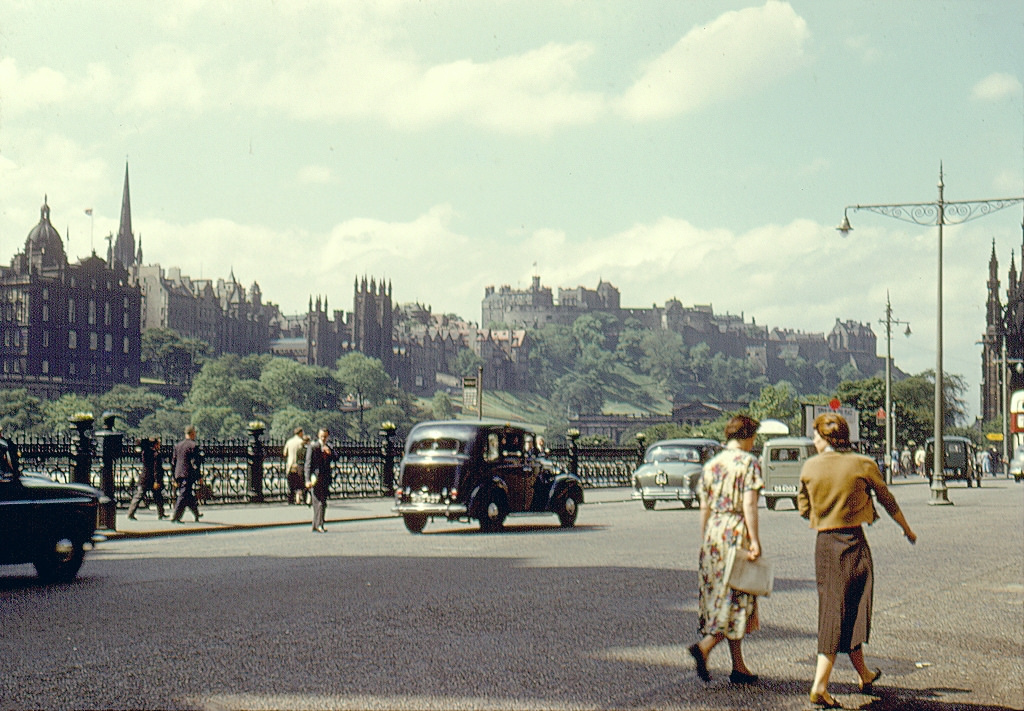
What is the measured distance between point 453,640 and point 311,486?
40.3ft

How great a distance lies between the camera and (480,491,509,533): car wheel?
2122 cm

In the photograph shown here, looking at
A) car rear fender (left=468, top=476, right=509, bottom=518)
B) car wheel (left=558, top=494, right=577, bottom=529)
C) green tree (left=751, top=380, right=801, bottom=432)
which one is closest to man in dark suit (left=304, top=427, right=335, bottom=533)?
car rear fender (left=468, top=476, right=509, bottom=518)

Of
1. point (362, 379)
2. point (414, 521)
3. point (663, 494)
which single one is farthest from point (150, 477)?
point (362, 379)

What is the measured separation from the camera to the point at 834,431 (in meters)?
7.40

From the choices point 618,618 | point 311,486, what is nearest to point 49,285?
point 311,486

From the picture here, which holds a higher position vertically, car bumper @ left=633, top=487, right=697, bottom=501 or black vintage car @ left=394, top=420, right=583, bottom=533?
Result: black vintage car @ left=394, top=420, right=583, bottom=533

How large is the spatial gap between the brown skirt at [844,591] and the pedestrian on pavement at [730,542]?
56cm

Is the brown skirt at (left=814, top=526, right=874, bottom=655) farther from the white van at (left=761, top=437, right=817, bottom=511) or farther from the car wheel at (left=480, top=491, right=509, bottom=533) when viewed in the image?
the white van at (left=761, top=437, right=817, bottom=511)

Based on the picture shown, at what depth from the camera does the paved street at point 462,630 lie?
738 cm

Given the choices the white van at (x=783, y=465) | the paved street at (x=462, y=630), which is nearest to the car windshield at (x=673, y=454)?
the white van at (x=783, y=465)

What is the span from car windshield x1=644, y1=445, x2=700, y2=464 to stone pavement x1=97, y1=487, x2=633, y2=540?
7.04 m

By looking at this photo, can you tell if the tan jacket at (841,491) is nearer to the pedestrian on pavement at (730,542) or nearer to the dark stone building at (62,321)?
the pedestrian on pavement at (730,542)

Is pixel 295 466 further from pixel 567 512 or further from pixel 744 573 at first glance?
pixel 744 573

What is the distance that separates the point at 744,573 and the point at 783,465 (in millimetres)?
26460
